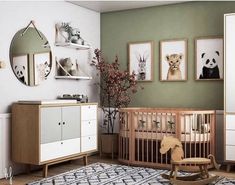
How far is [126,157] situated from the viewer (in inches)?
207

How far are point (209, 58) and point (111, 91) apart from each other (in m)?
1.52

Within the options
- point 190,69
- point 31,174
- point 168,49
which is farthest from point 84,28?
point 31,174

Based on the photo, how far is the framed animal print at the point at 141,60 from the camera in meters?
5.88

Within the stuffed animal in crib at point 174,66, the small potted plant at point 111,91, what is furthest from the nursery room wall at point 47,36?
the stuffed animal in crib at point 174,66

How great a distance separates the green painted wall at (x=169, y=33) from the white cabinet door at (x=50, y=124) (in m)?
1.76

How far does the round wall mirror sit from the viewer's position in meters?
4.64

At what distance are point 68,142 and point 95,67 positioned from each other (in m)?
1.76

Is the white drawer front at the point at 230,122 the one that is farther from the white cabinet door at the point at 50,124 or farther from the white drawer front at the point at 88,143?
the white cabinet door at the point at 50,124

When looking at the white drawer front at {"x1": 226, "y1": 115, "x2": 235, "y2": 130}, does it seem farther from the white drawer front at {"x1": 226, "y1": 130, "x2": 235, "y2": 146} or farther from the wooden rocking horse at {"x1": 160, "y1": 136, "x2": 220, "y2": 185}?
the wooden rocking horse at {"x1": 160, "y1": 136, "x2": 220, "y2": 185}

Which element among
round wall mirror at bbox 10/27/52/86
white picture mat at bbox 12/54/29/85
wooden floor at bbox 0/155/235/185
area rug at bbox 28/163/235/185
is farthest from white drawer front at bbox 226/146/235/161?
white picture mat at bbox 12/54/29/85

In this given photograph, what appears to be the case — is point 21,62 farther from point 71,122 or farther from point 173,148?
point 173,148

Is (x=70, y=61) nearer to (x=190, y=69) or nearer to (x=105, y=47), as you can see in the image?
(x=105, y=47)

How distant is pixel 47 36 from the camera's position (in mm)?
5133

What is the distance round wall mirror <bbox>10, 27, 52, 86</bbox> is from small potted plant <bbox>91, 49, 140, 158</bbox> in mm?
1009
